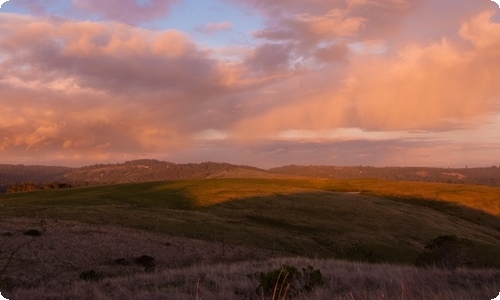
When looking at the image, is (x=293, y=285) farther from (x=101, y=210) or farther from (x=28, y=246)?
(x=101, y=210)

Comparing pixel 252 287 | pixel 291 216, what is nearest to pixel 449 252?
pixel 252 287

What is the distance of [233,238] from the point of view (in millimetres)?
45438

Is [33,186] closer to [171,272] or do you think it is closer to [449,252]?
[171,272]

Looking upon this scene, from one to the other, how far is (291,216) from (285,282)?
50542 millimetres

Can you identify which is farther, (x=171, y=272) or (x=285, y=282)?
(x=171, y=272)

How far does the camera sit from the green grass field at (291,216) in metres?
47.6

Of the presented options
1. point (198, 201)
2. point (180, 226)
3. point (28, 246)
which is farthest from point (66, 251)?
point (198, 201)

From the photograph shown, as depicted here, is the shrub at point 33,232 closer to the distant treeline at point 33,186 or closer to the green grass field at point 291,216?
the green grass field at point 291,216

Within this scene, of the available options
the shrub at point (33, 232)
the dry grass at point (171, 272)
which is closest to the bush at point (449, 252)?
the dry grass at point (171, 272)

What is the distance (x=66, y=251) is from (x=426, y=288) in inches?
990

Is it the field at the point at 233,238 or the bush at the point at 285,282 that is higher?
the bush at the point at 285,282

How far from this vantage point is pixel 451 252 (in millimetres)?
31625

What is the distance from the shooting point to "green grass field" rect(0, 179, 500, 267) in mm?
47594

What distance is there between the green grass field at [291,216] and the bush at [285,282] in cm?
2868
